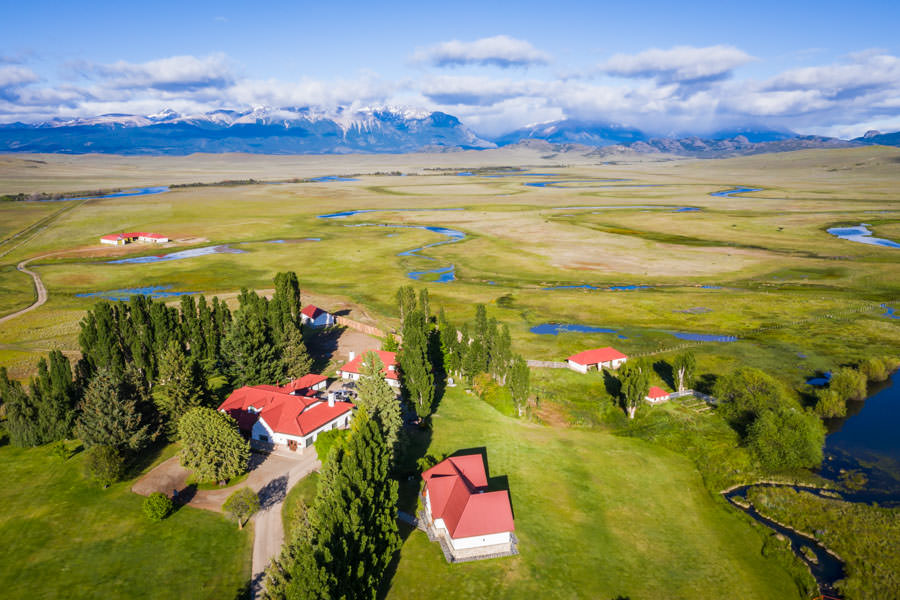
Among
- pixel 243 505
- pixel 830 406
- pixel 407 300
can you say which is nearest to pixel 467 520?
pixel 243 505

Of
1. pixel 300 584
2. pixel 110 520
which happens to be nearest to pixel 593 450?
pixel 300 584

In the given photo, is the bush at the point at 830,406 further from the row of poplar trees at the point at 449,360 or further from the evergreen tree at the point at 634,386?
the row of poplar trees at the point at 449,360

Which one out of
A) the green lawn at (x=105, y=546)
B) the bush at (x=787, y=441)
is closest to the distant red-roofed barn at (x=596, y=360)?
the bush at (x=787, y=441)

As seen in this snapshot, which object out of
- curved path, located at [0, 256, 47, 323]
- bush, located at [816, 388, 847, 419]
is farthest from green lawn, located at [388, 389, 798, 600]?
curved path, located at [0, 256, 47, 323]

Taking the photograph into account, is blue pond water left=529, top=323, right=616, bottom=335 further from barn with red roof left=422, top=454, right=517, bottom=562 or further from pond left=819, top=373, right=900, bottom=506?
barn with red roof left=422, top=454, right=517, bottom=562

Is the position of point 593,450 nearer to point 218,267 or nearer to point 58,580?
point 58,580

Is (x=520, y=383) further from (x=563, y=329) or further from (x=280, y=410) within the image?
(x=563, y=329)
